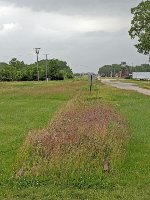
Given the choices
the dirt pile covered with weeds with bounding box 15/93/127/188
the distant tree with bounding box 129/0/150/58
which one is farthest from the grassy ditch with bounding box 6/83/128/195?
the distant tree with bounding box 129/0/150/58

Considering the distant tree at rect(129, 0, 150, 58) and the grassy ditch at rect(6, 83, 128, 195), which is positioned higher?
the distant tree at rect(129, 0, 150, 58)

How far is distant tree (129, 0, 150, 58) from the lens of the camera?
70.8m

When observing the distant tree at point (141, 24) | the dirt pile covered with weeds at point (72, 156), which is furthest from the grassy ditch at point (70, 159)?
the distant tree at point (141, 24)

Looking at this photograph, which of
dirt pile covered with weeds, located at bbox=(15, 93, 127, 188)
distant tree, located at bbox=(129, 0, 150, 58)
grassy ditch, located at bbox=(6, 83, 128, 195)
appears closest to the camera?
grassy ditch, located at bbox=(6, 83, 128, 195)

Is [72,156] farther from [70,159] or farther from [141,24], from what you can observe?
[141,24]

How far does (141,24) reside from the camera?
7262 centimetres

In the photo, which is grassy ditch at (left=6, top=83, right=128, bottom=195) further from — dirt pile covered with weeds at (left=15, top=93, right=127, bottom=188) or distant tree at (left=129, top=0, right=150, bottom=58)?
→ distant tree at (left=129, top=0, right=150, bottom=58)

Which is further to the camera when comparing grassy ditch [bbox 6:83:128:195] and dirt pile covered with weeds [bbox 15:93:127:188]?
dirt pile covered with weeds [bbox 15:93:127:188]

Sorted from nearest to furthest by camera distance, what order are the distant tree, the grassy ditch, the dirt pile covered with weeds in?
the grassy ditch
the dirt pile covered with weeds
the distant tree

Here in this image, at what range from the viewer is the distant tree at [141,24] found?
7080 centimetres

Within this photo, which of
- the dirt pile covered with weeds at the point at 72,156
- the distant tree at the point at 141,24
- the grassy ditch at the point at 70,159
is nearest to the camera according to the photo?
the grassy ditch at the point at 70,159

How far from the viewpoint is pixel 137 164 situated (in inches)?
416

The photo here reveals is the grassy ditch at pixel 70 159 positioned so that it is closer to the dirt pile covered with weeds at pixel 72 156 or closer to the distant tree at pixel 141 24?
the dirt pile covered with weeds at pixel 72 156

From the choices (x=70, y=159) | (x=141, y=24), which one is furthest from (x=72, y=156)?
(x=141, y=24)
